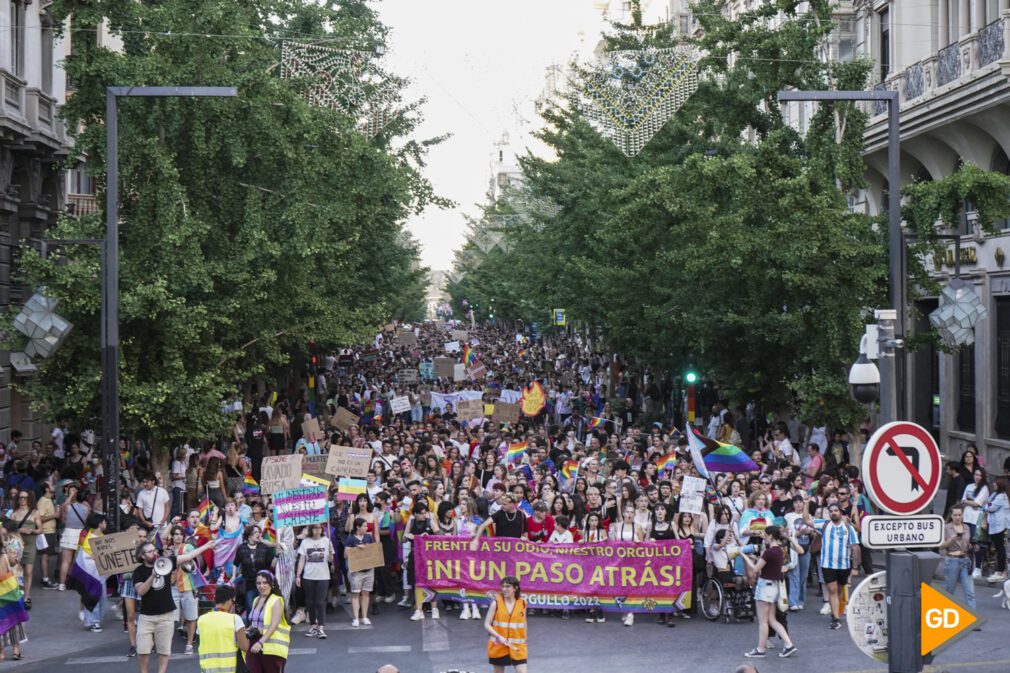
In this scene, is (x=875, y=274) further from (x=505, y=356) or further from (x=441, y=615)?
(x=505, y=356)

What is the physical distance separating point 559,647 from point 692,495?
3215mm

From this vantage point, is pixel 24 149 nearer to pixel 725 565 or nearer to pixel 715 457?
pixel 715 457

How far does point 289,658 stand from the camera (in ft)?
48.5

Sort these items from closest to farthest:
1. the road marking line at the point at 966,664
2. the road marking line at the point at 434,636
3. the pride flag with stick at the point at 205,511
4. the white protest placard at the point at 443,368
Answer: the road marking line at the point at 966,664
the road marking line at the point at 434,636
the pride flag with stick at the point at 205,511
the white protest placard at the point at 443,368

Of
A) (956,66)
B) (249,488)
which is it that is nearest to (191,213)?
(249,488)

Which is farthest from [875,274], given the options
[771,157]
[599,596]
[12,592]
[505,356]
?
[505,356]

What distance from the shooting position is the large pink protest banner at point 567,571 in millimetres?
16406

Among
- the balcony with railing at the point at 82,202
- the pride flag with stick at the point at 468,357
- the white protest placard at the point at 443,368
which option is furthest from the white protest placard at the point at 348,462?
the pride flag with stick at the point at 468,357

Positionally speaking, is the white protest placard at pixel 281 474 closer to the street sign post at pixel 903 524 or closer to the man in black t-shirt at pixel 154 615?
the man in black t-shirt at pixel 154 615

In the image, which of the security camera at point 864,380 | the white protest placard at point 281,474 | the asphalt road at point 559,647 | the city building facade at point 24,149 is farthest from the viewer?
the city building facade at point 24,149

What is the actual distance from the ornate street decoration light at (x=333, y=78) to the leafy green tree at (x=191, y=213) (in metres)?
0.33

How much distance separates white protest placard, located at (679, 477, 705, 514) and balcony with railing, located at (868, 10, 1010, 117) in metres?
10.8

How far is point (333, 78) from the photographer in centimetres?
2322

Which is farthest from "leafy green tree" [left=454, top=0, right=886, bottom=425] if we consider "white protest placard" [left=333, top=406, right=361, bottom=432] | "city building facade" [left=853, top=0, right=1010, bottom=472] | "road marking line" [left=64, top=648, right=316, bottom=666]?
"road marking line" [left=64, top=648, right=316, bottom=666]
